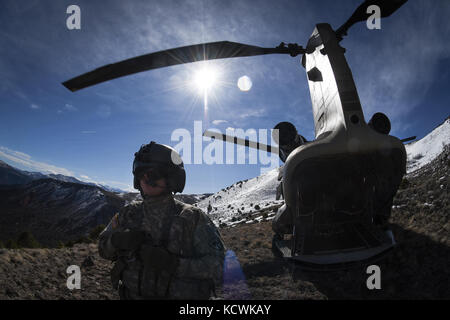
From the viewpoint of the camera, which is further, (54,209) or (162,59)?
(54,209)

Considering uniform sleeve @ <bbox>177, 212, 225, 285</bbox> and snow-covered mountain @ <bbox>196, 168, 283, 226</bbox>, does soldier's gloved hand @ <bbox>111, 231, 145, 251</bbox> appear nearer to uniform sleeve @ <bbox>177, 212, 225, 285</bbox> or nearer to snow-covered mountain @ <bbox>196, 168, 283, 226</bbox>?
uniform sleeve @ <bbox>177, 212, 225, 285</bbox>

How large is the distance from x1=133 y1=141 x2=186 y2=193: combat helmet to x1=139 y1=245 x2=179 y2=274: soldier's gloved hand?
0.90 m

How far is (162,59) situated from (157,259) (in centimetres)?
465

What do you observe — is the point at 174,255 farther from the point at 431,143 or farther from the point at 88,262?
the point at 431,143

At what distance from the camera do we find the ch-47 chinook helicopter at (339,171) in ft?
14.6

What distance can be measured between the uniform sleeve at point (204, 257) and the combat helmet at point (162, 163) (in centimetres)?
64

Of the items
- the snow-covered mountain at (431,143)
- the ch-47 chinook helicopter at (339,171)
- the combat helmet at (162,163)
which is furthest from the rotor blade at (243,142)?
the snow-covered mountain at (431,143)

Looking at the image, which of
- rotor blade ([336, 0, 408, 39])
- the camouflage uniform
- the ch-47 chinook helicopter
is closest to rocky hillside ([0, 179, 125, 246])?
the ch-47 chinook helicopter

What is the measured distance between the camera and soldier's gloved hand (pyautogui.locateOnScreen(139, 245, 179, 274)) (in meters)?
2.46

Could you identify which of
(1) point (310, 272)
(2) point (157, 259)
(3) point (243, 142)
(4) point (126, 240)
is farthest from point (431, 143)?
(4) point (126, 240)

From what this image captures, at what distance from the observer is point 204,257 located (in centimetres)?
270

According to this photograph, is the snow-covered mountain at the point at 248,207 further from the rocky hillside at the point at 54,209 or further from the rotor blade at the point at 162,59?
the rocky hillside at the point at 54,209
